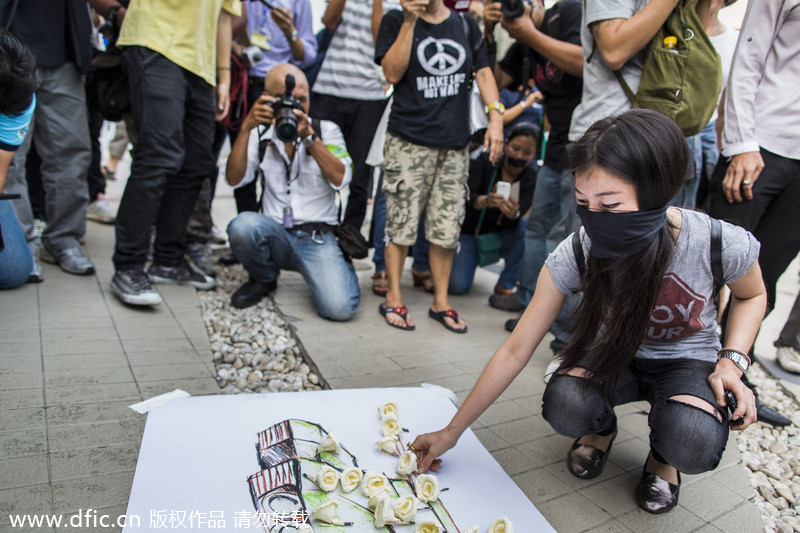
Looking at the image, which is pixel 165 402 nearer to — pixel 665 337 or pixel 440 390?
pixel 440 390

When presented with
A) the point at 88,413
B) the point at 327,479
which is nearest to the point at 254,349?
the point at 88,413

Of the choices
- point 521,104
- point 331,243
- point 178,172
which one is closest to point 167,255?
point 178,172

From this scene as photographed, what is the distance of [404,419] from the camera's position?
1.71 metres

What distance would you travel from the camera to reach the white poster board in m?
1.25

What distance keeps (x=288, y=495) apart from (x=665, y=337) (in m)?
1.09

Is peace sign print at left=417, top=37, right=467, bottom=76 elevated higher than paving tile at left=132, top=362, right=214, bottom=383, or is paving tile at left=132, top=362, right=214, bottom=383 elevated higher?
peace sign print at left=417, top=37, right=467, bottom=76

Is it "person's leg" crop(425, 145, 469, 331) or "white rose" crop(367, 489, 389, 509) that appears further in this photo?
"person's leg" crop(425, 145, 469, 331)

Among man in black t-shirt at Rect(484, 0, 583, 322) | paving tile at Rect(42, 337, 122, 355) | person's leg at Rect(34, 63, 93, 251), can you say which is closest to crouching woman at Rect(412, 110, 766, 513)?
man in black t-shirt at Rect(484, 0, 583, 322)

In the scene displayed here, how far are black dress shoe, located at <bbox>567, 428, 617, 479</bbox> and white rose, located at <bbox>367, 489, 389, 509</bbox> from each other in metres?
0.66

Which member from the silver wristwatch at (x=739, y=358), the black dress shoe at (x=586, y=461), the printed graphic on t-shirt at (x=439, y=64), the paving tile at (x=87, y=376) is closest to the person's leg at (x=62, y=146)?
the paving tile at (x=87, y=376)

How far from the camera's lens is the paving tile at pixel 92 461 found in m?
1.41

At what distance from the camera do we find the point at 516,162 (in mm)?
3469

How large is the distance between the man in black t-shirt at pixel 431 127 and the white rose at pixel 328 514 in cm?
155

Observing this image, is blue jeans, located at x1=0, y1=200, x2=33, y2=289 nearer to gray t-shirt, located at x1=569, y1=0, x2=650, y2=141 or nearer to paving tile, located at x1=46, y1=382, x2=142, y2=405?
paving tile, located at x1=46, y1=382, x2=142, y2=405
